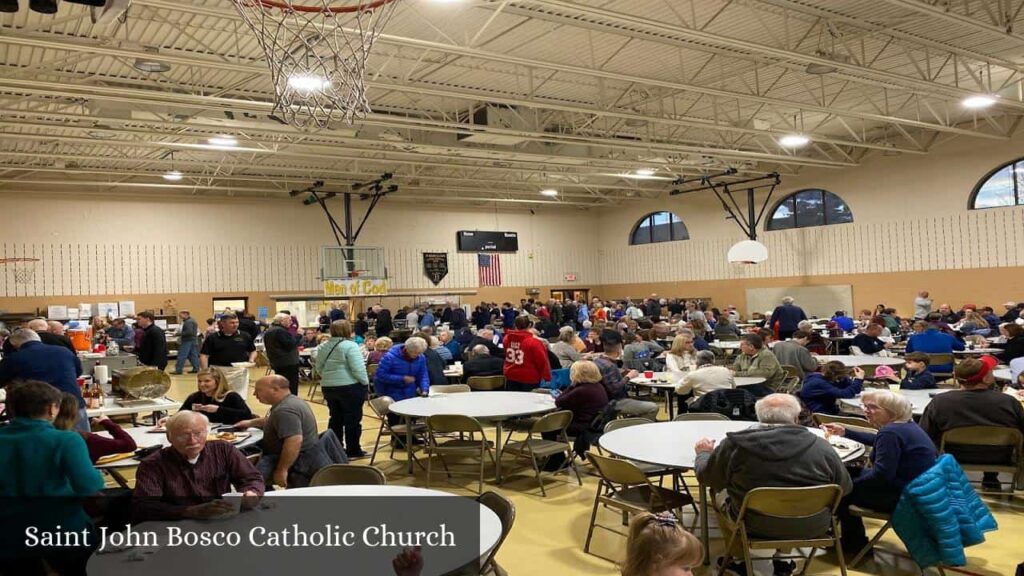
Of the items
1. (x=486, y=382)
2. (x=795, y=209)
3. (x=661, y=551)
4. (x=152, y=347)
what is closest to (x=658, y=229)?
(x=795, y=209)

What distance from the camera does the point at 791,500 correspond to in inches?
133

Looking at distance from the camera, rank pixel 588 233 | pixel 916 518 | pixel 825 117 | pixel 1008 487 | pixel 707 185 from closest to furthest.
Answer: pixel 916 518 → pixel 1008 487 → pixel 825 117 → pixel 707 185 → pixel 588 233

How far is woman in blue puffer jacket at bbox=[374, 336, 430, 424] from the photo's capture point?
22.8 feet

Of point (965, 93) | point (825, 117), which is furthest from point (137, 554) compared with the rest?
point (825, 117)

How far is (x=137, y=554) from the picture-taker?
2.57 meters

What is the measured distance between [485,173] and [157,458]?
17.2 m

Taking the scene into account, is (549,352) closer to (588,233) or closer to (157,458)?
(157,458)

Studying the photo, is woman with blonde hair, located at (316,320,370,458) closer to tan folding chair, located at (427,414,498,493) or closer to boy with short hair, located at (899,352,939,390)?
tan folding chair, located at (427,414,498,493)

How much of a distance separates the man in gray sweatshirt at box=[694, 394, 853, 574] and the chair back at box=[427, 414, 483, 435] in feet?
7.04

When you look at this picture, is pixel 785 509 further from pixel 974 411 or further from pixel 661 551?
pixel 974 411

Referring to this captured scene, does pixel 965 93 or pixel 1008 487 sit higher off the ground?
pixel 965 93

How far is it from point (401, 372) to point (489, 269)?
57.2ft

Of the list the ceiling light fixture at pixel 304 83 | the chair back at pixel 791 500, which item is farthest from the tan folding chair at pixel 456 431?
the ceiling light fixture at pixel 304 83

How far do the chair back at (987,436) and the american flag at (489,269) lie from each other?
1983 cm
